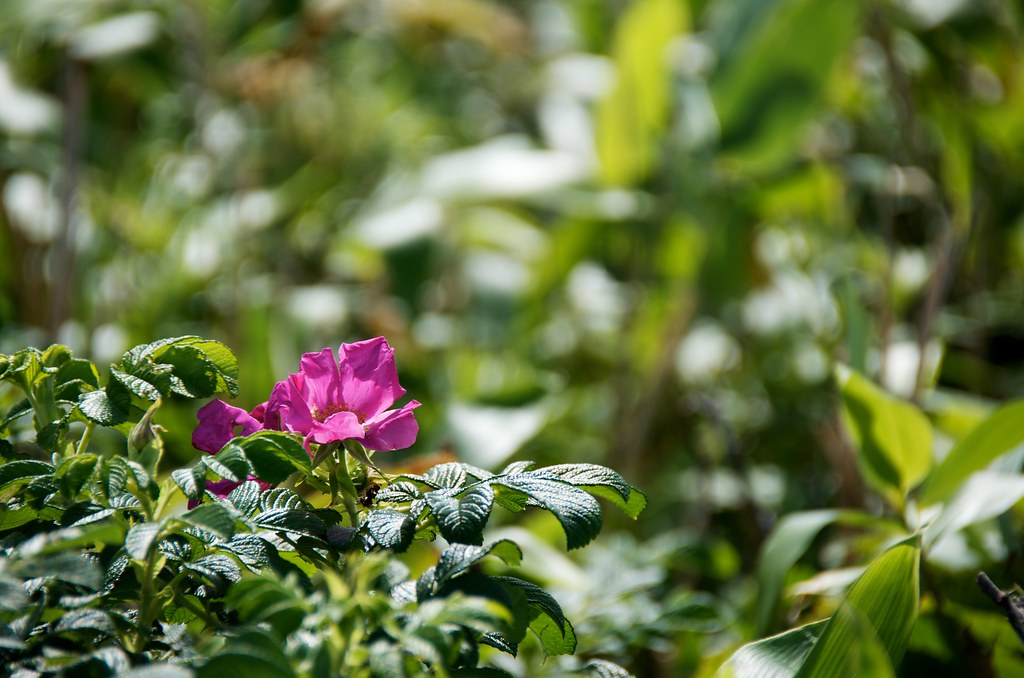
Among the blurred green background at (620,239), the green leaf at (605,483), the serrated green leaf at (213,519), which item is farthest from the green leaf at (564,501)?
the blurred green background at (620,239)

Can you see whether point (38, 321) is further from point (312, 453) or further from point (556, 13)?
point (556, 13)

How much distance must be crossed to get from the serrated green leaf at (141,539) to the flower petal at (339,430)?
0.08 meters

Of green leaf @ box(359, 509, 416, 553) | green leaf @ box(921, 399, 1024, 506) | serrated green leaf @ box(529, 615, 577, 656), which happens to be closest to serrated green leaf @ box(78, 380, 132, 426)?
green leaf @ box(359, 509, 416, 553)

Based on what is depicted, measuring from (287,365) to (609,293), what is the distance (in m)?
0.57

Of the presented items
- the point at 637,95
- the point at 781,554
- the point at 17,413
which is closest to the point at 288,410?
the point at 17,413

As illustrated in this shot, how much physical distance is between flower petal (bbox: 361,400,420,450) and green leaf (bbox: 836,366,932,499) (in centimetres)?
45

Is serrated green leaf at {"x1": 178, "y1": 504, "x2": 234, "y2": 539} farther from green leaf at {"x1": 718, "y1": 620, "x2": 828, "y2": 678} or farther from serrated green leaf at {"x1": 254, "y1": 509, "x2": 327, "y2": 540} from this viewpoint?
green leaf at {"x1": 718, "y1": 620, "x2": 828, "y2": 678}

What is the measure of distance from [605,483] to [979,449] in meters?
0.45

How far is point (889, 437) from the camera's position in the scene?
812 mm

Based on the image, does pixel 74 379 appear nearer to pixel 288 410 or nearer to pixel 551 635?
pixel 288 410

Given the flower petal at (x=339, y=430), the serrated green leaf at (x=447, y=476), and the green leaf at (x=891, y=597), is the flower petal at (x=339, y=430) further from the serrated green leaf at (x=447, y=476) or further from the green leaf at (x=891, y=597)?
the green leaf at (x=891, y=597)

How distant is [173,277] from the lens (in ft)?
4.90

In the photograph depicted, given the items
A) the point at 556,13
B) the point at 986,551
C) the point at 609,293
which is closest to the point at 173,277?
the point at 609,293

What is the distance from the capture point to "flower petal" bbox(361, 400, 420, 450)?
473 mm
